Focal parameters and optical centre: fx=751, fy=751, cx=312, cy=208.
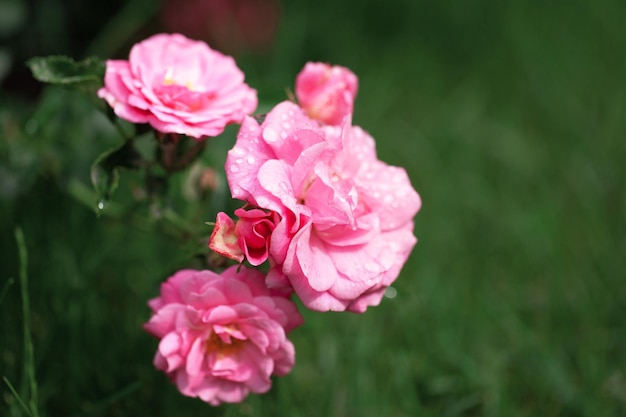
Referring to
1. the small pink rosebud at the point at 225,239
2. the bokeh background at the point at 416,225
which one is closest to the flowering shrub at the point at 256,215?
the small pink rosebud at the point at 225,239

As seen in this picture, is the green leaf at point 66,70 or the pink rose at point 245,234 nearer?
the pink rose at point 245,234

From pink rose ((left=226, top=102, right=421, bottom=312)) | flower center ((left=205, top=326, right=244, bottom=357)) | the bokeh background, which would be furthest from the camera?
the bokeh background

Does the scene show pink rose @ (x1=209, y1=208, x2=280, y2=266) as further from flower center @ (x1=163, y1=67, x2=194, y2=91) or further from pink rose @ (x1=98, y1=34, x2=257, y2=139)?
flower center @ (x1=163, y1=67, x2=194, y2=91)

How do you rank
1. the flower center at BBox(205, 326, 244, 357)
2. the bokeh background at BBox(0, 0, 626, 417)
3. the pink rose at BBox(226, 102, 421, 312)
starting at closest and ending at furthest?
the pink rose at BBox(226, 102, 421, 312) < the flower center at BBox(205, 326, 244, 357) < the bokeh background at BBox(0, 0, 626, 417)

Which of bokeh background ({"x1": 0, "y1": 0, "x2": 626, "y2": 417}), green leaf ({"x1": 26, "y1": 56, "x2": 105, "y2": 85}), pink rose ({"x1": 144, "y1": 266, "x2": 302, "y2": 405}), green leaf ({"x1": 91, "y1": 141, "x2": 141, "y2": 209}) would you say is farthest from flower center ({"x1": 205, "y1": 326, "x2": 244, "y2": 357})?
green leaf ({"x1": 26, "y1": 56, "x2": 105, "y2": 85})

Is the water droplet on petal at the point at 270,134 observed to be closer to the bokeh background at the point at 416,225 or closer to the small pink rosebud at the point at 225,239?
the small pink rosebud at the point at 225,239

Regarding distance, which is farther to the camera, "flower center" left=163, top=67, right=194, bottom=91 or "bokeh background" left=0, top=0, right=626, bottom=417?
"bokeh background" left=0, top=0, right=626, bottom=417
